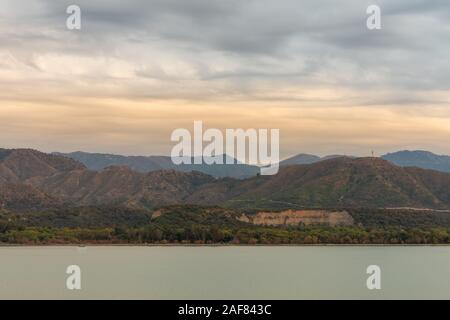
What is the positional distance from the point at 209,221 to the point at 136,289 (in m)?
85.2

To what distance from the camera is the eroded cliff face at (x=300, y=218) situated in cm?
15525

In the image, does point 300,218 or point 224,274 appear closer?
point 224,274

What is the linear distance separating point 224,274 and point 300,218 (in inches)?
3333

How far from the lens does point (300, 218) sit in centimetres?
15925

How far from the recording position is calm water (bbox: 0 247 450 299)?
207ft

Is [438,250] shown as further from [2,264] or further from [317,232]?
[2,264]

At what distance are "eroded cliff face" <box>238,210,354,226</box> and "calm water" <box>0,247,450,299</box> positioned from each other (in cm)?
4162

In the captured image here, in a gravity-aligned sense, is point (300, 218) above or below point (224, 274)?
above

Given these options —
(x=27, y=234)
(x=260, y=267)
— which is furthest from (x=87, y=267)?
(x=27, y=234)

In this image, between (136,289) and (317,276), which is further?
(317,276)

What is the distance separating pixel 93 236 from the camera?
5300 inches

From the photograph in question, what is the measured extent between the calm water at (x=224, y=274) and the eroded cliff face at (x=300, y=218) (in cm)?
4162
